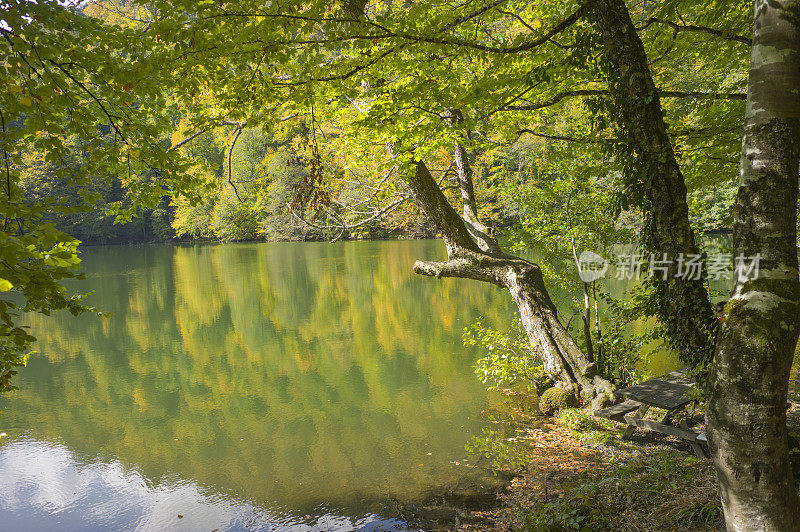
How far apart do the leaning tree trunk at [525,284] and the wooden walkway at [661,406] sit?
774mm

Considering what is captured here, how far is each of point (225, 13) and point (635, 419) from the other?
5.21m

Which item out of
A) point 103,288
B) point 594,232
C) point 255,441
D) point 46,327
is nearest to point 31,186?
point 103,288

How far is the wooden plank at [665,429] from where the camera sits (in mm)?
4633

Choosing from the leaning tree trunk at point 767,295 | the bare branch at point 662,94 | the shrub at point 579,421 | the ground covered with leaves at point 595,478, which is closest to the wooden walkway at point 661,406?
the ground covered with leaves at point 595,478

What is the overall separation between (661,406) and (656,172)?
274cm

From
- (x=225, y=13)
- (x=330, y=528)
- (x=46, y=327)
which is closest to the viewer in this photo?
(x=225, y=13)

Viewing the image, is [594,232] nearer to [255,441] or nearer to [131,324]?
[255,441]

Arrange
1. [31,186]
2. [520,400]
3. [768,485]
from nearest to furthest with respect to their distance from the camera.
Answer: [768,485] < [520,400] < [31,186]

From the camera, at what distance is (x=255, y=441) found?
669 cm

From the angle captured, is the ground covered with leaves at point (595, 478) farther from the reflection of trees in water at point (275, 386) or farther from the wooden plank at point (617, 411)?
the reflection of trees in water at point (275, 386)
